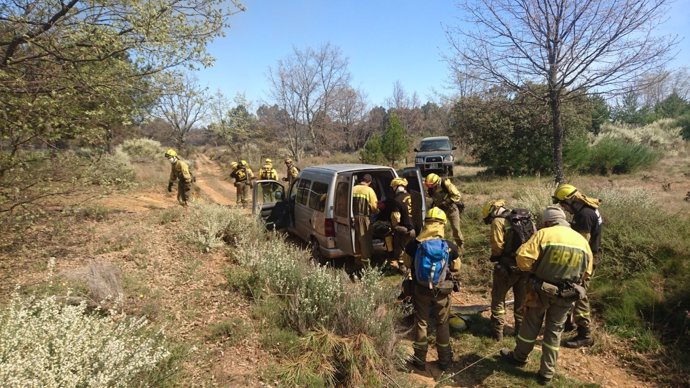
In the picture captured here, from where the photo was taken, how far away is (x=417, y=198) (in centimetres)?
627

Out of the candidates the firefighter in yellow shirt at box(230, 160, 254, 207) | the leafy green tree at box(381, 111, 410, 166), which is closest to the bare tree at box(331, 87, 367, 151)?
the leafy green tree at box(381, 111, 410, 166)

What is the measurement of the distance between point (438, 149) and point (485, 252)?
11996mm

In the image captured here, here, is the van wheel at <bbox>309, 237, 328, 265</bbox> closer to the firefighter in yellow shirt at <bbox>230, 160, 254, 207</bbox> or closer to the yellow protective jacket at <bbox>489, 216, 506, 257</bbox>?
the yellow protective jacket at <bbox>489, 216, 506, 257</bbox>

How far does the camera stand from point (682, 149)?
18719 mm

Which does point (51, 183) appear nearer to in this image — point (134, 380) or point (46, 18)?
point (46, 18)

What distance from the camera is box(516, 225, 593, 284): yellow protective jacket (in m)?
3.58

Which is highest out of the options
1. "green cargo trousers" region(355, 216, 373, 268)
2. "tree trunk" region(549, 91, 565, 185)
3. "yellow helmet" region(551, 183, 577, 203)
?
"tree trunk" region(549, 91, 565, 185)

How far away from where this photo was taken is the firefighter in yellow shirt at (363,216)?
576 centimetres

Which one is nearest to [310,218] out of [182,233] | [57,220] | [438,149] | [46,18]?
[182,233]

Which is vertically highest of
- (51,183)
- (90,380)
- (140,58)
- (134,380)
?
(140,58)

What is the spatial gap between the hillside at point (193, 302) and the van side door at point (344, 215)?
3.66 feet

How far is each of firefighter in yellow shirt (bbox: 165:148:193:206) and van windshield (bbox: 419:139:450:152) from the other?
12.2m

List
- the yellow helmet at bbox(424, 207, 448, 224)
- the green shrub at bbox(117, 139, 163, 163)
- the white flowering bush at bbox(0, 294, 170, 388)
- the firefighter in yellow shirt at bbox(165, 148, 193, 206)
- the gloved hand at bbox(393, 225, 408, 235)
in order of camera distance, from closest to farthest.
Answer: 1. the white flowering bush at bbox(0, 294, 170, 388)
2. the yellow helmet at bbox(424, 207, 448, 224)
3. the gloved hand at bbox(393, 225, 408, 235)
4. the firefighter in yellow shirt at bbox(165, 148, 193, 206)
5. the green shrub at bbox(117, 139, 163, 163)

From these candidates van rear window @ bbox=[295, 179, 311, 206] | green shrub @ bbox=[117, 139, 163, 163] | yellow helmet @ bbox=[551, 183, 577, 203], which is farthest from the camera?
green shrub @ bbox=[117, 139, 163, 163]
